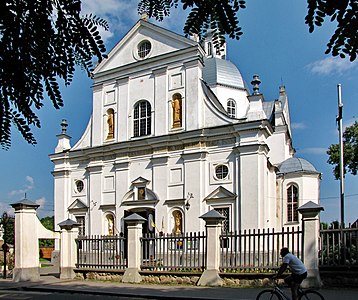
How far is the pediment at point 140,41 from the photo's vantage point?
90.7 ft

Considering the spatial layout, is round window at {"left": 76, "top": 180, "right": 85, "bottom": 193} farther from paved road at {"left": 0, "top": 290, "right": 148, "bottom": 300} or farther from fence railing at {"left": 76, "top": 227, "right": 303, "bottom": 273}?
paved road at {"left": 0, "top": 290, "right": 148, "bottom": 300}

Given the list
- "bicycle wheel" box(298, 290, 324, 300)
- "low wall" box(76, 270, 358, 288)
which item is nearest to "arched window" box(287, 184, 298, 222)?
"low wall" box(76, 270, 358, 288)

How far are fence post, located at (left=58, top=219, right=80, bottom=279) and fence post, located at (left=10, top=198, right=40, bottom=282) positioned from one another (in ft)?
3.57

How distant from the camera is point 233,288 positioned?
15.2 m

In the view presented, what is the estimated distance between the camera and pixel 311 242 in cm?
1430

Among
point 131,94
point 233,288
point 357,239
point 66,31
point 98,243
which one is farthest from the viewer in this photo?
point 131,94

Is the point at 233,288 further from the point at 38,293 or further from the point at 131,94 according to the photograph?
the point at 131,94

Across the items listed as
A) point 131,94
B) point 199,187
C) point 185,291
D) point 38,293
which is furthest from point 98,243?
point 131,94

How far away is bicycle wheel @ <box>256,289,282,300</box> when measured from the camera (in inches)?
419

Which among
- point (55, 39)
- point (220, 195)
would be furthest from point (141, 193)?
point (55, 39)

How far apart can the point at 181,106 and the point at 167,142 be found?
2.29 meters

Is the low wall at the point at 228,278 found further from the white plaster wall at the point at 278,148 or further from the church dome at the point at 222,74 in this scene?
the church dome at the point at 222,74

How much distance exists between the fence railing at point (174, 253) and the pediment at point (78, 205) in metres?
13.3

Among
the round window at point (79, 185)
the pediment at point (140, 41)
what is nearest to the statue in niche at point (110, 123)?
the pediment at point (140, 41)
